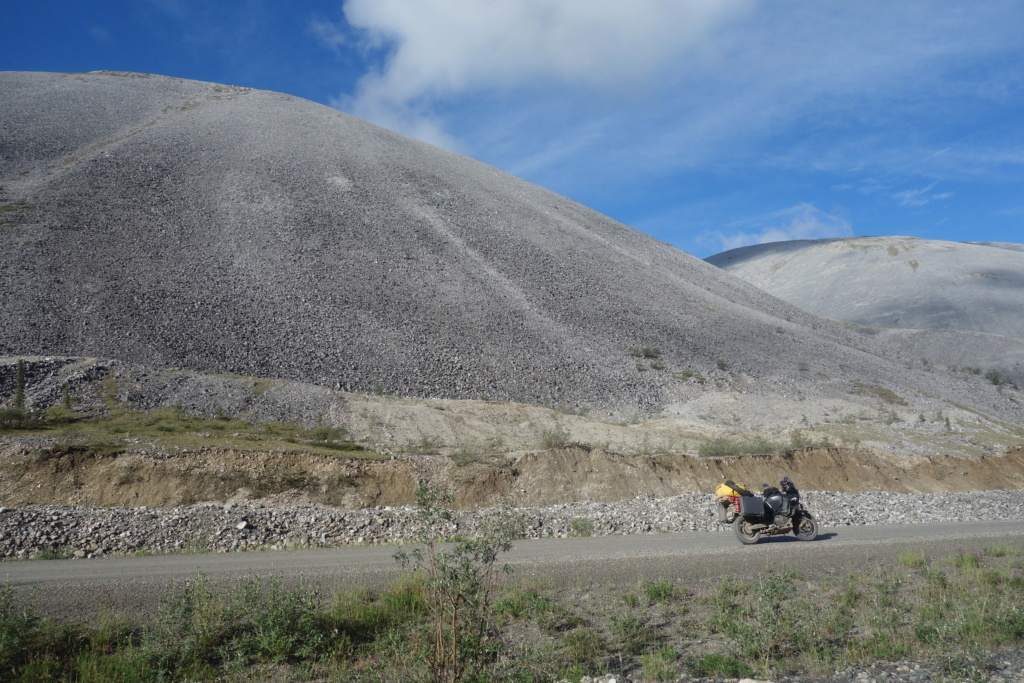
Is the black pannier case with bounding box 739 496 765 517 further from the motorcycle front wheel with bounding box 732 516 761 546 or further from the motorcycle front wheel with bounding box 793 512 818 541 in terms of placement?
the motorcycle front wheel with bounding box 793 512 818 541

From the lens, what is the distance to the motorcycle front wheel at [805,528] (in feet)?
42.0

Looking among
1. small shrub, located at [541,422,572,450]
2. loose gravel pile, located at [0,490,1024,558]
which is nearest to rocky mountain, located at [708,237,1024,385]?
small shrub, located at [541,422,572,450]

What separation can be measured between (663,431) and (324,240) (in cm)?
2957

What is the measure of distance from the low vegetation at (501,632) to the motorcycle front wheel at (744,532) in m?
3.68

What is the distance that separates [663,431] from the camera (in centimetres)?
2672

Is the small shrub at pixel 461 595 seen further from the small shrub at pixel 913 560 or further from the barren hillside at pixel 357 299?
the barren hillside at pixel 357 299

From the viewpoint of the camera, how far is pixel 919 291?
8850cm

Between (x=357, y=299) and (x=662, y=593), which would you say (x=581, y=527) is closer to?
(x=662, y=593)

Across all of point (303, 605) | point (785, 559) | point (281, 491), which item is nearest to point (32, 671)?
point (303, 605)

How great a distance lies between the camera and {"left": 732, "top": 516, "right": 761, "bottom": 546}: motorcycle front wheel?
12.6 metres

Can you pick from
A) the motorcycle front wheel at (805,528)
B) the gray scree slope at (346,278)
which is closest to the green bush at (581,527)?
the motorcycle front wheel at (805,528)

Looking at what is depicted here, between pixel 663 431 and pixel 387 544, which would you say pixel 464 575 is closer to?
pixel 387 544

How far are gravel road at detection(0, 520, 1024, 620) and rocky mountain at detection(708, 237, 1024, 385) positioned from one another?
49.3 metres

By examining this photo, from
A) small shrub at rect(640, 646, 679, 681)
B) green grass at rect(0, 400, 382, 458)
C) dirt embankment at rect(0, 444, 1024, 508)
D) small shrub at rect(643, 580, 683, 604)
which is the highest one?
green grass at rect(0, 400, 382, 458)
